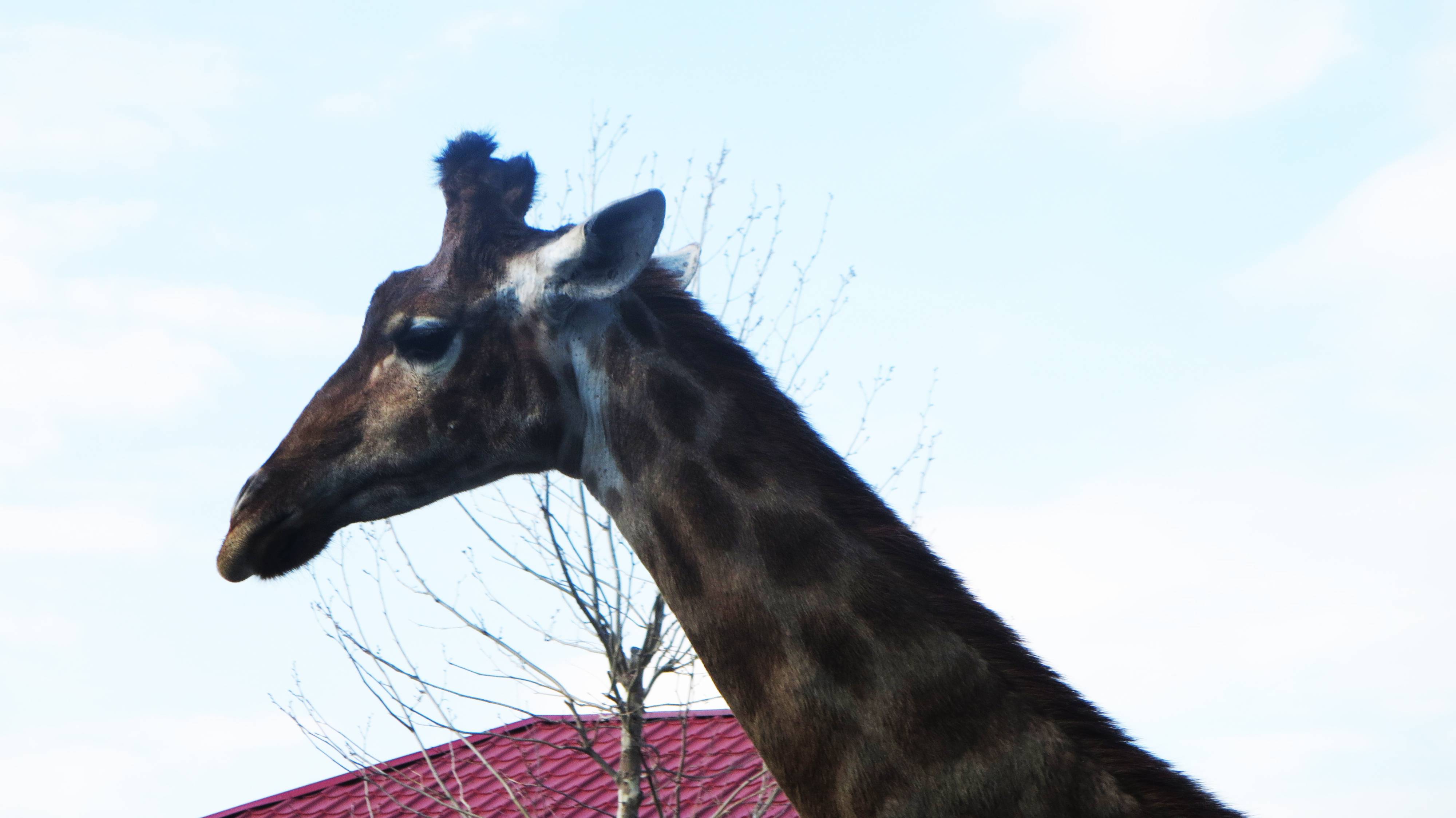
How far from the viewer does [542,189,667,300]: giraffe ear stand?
10.7ft

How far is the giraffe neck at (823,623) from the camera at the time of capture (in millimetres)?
2646

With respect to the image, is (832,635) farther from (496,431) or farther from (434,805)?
(434,805)

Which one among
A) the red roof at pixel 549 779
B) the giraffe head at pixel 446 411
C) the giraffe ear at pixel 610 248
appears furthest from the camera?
the red roof at pixel 549 779

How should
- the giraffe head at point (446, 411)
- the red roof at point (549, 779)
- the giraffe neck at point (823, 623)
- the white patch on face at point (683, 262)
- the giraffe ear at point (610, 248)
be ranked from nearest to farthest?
the giraffe neck at point (823, 623) → the giraffe ear at point (610, 248) → the giraffe head at point (446, 411) → the white patch on face at point (683, 262) → the red roof at point (549, 779)

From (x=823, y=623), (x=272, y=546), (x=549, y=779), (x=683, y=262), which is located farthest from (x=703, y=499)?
(x=549, y=779)

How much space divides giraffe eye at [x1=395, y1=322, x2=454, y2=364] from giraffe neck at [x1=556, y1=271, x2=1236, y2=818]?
1.41 ft

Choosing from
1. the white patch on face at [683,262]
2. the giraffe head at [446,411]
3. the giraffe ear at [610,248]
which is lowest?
the giraffe head at [446,411]

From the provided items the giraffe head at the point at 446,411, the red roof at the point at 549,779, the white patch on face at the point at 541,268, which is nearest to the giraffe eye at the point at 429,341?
the giraffe head at the point at 446,411

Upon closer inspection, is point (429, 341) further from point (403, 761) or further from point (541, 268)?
point (403, 761)

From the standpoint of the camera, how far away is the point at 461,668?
8.12m

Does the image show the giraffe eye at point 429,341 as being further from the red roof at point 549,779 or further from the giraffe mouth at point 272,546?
the red roof at point 549,779

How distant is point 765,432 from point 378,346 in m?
1.24

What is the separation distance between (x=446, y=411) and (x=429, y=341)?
217mm

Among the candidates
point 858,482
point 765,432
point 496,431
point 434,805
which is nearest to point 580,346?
point 496,431
